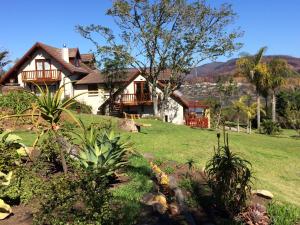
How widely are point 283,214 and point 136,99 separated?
30.1 meters

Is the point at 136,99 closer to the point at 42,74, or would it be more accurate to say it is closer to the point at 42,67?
the point at 42,74

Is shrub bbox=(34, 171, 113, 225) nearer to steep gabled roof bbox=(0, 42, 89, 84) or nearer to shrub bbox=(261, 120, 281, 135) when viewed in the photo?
shrub bbox=(261, 120, 281, 135)

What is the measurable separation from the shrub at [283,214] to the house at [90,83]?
29.3 metres

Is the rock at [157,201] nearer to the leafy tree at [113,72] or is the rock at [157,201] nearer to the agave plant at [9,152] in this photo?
the agave plant at [9,152]

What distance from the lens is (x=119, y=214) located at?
692 cm

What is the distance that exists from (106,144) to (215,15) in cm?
2826

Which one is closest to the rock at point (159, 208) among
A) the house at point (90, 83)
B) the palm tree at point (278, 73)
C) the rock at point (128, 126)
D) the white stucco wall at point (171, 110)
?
the rock at point (128, 126)

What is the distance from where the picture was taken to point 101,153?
8.66 metres

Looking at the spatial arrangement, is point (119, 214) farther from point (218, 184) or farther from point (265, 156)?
point (265, 156)

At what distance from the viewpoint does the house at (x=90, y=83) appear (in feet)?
127

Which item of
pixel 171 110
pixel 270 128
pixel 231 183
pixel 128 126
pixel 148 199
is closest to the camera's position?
pixel 148 199

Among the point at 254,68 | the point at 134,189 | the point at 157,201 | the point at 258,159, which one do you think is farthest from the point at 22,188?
the point at 254,68

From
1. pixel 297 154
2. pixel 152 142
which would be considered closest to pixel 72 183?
pixel 152 142

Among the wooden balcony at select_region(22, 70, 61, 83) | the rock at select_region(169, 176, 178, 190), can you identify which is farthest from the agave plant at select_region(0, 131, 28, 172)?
the wooden balcony at select_region(22, 70, 61, 83)
